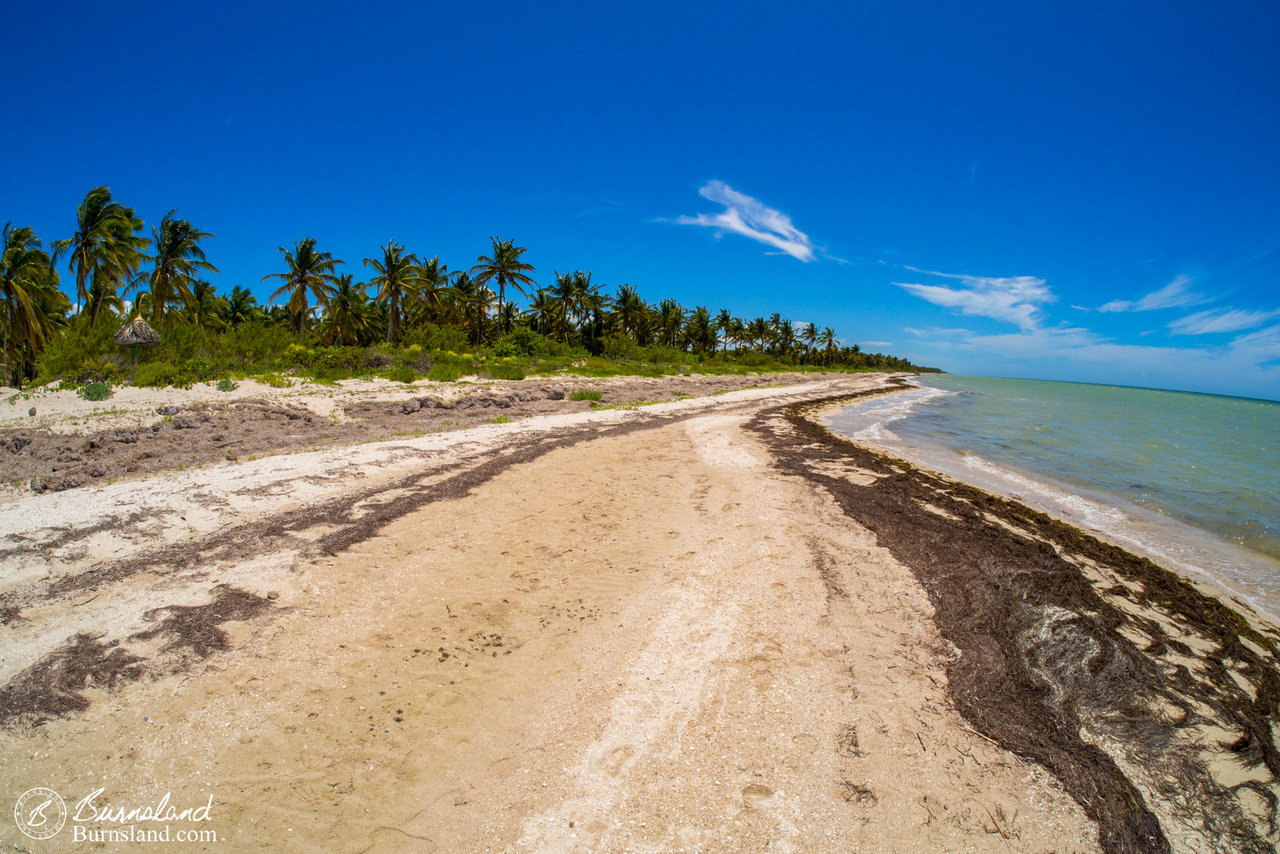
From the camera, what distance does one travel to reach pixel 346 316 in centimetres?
3762

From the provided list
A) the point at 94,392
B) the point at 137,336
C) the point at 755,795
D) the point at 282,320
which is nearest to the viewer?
the point at 755,795

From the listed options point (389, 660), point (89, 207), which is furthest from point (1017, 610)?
point (89, 207)

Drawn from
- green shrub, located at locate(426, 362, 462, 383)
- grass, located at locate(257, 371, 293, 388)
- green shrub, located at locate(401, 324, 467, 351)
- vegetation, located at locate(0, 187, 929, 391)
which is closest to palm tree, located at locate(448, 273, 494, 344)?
vegetation, located at locate(0, 187, 929, 391)

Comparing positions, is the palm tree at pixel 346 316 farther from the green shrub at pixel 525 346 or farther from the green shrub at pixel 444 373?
the green shrub at pixel 444 373

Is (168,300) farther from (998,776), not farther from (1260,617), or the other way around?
(1260,617)

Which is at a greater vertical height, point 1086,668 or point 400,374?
point 400,374

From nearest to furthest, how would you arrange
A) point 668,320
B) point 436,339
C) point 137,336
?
1. point 137,336
2. point 436,339
3. point 668,320

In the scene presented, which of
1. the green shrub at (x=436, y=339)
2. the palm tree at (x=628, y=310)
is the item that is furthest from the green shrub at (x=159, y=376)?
the palm tree at (x=628, y=310)

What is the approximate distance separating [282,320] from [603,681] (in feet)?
186

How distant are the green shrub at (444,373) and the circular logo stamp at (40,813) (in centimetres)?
2048

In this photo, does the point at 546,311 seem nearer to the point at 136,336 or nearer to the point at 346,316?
the point at 346,316

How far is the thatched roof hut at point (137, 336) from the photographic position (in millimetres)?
15867

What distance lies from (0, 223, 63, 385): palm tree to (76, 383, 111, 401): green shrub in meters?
14.4

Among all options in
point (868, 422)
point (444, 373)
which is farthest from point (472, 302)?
point (868, 422)
